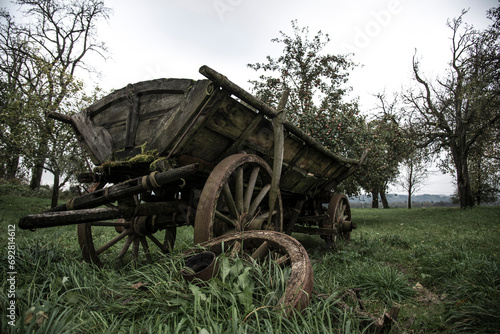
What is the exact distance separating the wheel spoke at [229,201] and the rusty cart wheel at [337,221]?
241 centimetres

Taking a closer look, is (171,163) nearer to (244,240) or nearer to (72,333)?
(244,240)

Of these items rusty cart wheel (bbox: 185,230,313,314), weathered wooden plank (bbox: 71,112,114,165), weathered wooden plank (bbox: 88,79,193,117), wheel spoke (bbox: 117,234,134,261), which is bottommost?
wheel spoke (bbox: 117,234,134,261)

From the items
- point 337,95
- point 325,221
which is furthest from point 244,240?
point 337,95

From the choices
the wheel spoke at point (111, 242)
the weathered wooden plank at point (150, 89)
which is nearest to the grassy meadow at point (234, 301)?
the wheel spoke at point (111, 242)

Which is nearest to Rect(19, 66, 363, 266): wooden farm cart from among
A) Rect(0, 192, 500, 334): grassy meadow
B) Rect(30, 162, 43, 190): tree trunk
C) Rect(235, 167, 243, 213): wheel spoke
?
Rect(235, 167, 243, 213): wheel spoke

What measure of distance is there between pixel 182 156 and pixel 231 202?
62 centimetres

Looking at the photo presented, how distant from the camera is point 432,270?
2.78 meters

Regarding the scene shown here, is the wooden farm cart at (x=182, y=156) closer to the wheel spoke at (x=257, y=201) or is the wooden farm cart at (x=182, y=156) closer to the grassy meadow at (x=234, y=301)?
the wheel spoke at (x=257, y=201)

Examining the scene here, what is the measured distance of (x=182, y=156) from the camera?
2451 mm

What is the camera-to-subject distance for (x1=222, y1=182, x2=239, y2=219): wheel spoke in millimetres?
2338

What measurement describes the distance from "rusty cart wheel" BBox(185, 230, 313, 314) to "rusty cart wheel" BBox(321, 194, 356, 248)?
2.63 metres

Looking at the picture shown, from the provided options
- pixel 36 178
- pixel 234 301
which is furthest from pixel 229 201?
pixel 36 178

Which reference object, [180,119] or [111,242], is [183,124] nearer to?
[180,119]

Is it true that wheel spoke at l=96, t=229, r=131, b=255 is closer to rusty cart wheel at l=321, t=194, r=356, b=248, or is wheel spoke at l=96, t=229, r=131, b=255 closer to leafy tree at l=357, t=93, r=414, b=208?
rusty cart wheel at l=321, t=194, r=356, b=248
